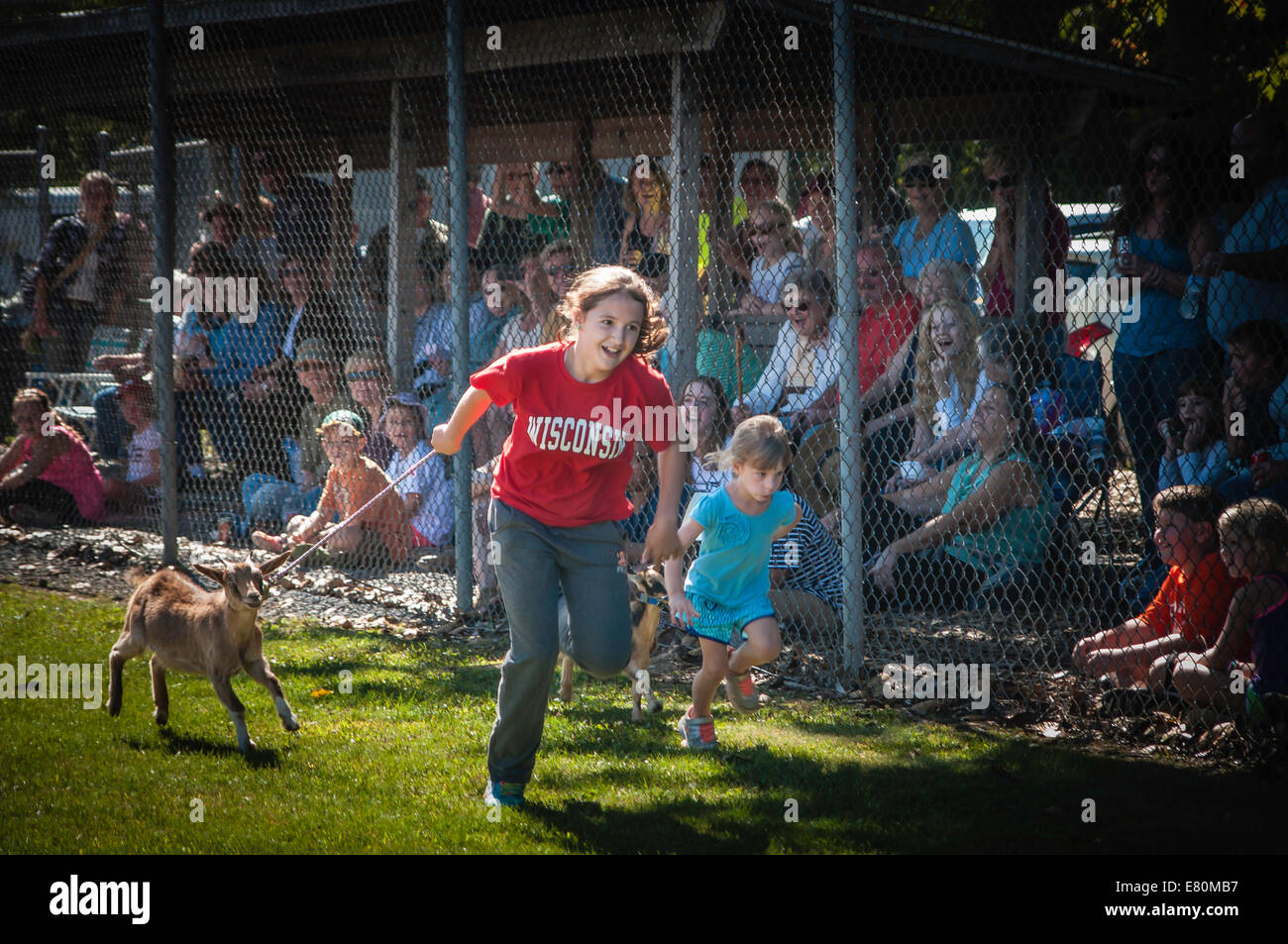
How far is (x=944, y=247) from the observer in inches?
292

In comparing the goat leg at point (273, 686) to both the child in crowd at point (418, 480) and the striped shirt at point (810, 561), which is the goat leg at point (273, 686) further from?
the child in crowd at point (418, 480)

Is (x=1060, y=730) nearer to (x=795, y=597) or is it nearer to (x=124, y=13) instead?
(x=795, y=597)

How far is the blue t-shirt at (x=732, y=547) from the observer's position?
5023 millimetres

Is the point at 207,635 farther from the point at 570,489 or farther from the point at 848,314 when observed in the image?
the point at 848,314

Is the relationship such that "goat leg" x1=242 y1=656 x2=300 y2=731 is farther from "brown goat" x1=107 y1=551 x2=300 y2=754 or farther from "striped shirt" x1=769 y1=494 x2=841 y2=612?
"striped shirt" x1=769 y1=494 x2=841 y2=612

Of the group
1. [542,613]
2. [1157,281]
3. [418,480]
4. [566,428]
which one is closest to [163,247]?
[418,480]

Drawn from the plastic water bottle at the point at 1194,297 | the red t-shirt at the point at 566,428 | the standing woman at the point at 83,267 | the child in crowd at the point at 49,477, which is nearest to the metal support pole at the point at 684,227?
the red t-shirt at the point at 566,428

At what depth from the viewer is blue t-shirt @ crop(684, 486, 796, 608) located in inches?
198

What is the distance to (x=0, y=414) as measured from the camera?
1137 cm

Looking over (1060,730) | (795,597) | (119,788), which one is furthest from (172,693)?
(1060,730)

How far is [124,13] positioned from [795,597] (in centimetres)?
653

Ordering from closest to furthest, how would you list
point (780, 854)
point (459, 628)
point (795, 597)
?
1. point (780, 854)
2. point (795, 597)
3. point (459, 628)

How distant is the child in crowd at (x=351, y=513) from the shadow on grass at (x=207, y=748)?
3156 mm

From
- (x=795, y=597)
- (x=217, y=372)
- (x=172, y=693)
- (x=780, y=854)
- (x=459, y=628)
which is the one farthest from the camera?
(x=217, y=372)
